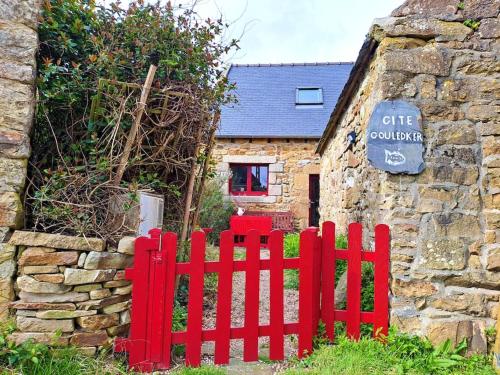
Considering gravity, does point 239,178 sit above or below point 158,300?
above

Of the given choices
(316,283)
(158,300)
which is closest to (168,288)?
(158,300)

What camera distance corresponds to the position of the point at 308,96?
12.3 metres

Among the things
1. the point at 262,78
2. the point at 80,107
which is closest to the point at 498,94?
the point at 80,107

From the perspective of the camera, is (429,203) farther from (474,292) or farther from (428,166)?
(474,292)

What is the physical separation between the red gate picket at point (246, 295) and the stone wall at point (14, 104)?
871 mm

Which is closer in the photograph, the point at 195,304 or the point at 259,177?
the point at 195,304

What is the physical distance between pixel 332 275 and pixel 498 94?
192 cm

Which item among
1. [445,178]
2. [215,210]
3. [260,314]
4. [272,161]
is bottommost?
[260,314]

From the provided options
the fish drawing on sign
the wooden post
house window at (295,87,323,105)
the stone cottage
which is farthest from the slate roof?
the fish drawing on sign

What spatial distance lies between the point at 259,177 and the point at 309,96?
4.01m

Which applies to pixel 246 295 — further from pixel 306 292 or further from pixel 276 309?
pixel 306 292

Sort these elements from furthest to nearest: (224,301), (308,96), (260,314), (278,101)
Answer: (308,96)
(278,101)
(260,314)
(224,301)

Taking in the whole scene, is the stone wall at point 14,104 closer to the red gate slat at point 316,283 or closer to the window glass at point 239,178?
the red gate slat at point 316,283

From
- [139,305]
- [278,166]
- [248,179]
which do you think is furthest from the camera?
[248,179]
